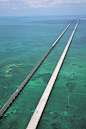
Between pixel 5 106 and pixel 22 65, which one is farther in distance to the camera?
pixel 22 65

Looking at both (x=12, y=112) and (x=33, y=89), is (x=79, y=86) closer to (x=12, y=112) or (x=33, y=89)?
(x=33, y=89)

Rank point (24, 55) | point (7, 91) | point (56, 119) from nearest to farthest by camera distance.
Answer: point (56, 119) < point (7, 91) < point (24, 55)

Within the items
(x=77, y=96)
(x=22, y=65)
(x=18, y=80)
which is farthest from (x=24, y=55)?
(x=77, y=96)

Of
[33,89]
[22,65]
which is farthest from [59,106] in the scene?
[22,65]

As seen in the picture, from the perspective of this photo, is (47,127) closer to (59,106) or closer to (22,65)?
(59,106)

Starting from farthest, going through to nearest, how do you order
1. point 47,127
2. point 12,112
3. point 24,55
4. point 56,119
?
point 24,55 < point 12,112 < point 56,119 < point 47,127

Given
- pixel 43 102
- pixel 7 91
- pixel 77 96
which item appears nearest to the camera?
pixel 43 102

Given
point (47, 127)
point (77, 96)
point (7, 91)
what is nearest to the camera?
point (47, 127)

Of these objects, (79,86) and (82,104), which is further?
(79,86)
